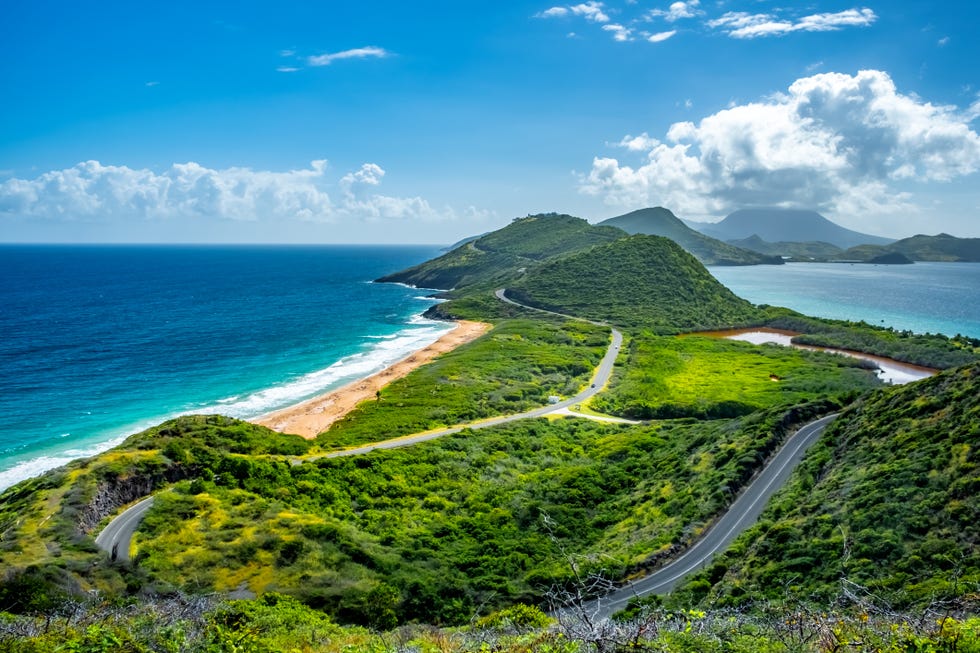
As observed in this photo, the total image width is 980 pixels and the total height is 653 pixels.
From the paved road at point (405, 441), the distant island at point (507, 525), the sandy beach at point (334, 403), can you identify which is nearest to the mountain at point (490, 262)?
the paved road at point (405, 441)

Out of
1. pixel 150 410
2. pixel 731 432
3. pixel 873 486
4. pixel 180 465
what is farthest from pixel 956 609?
pixel 150 410

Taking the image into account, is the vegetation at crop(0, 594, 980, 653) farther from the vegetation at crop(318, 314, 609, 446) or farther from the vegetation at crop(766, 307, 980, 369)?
the vegetation at crop(766, 307, 980, 369)

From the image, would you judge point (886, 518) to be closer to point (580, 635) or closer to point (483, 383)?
point (580, 635)

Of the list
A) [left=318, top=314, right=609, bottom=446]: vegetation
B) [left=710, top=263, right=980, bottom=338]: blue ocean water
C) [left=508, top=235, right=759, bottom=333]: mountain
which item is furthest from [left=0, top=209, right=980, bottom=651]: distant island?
[left=710, top=263, right=980, bottom=338]: blue ocean water

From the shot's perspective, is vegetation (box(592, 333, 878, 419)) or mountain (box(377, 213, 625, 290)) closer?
vegetation (box(592, 333, 878, 419))

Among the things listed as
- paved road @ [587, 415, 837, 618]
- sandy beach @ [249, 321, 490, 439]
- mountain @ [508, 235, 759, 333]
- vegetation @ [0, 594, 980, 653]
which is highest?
mountain @ [508, 235, 759, 333]
